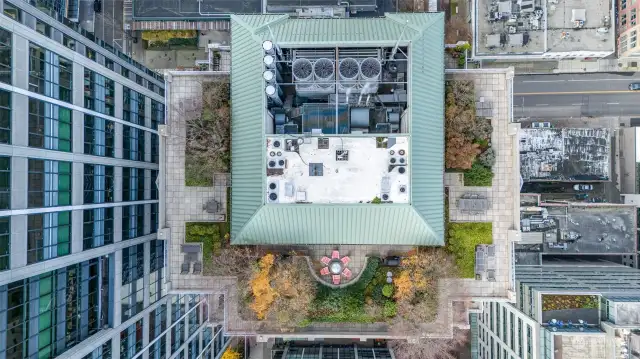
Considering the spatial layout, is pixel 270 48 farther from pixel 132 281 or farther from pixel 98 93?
pixel 132 281

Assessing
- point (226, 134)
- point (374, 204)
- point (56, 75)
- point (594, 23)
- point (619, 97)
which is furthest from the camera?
point (619, 97)

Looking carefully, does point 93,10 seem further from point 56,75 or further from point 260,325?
point 260,325

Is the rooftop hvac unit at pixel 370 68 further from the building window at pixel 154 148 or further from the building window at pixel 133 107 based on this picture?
the building window at pixel 154 148

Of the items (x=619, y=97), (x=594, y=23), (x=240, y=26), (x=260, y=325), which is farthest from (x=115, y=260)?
(x=619, y=97)

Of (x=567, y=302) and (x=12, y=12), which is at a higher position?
(x=12, y=12)

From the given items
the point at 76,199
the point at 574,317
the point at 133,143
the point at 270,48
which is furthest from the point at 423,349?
the point at 133,143

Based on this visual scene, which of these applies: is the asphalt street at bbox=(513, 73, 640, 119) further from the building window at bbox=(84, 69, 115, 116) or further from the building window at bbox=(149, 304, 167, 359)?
the building window at bbox=(149, 304, 167, 359)
